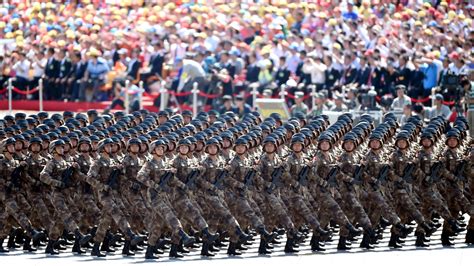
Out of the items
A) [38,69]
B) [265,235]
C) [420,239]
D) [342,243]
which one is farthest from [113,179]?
[38,69]

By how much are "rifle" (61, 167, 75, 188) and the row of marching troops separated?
0.02m

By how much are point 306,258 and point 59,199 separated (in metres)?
3.33

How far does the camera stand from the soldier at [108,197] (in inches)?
921

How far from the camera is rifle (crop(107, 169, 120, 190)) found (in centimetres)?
2353

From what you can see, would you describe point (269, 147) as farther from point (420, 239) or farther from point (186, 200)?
point (420, 239)

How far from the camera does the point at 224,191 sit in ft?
78.3

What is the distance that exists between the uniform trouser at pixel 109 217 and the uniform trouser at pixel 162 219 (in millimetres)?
350

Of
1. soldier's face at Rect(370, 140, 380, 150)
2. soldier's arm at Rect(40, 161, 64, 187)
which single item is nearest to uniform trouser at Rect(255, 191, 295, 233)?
soldier's face at Rect(370, 140, 380, 150)

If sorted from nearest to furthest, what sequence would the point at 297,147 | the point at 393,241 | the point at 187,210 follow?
the point at 187,210, the point at 393,241, the point at 297,147

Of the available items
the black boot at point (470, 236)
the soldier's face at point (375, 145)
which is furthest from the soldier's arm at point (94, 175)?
the black boot at point (470, 236)

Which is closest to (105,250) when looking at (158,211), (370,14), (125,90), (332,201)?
(158,211)

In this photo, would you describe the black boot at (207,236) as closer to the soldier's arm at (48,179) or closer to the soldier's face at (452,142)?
the soldier's arm at (48,179)

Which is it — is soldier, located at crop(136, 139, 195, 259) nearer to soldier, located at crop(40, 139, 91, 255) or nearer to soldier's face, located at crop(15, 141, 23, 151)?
soldier, located at crop(40, 139, 91, 255)

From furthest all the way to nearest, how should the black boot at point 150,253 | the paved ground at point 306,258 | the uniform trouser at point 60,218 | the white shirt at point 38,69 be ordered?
the white shirt at point 38,69 → the uniform trouser at point 60,218 → the black boot at point 150,253 → the paved ground at point 306,258
